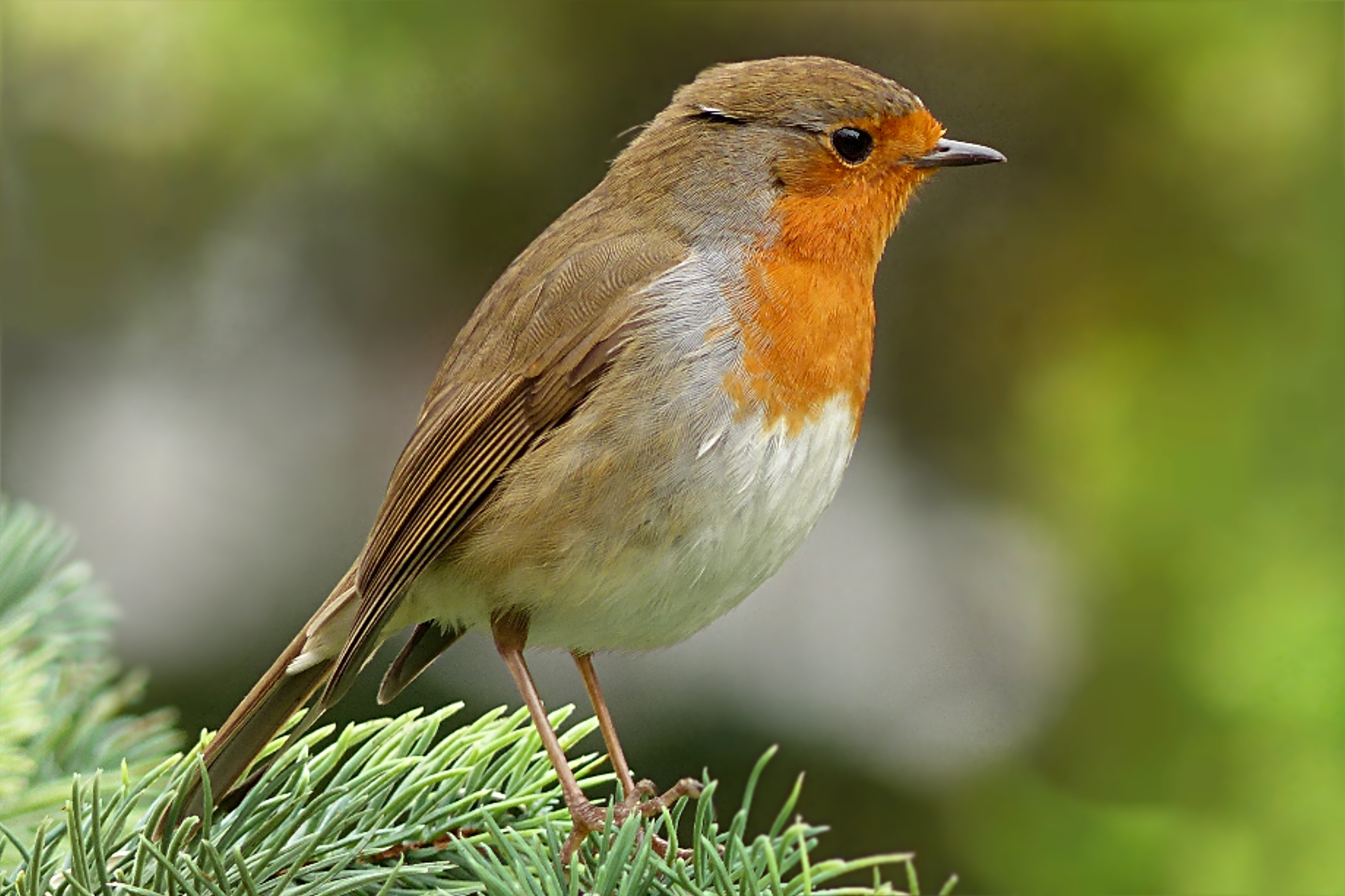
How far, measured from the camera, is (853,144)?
7.47 feet

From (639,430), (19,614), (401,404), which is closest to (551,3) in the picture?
(401,404)

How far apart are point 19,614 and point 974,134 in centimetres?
201

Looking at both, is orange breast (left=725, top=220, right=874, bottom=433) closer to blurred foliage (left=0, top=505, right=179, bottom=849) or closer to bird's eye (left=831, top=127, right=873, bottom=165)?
bird's eye (left=831, top=127, right=873, bottom=165)

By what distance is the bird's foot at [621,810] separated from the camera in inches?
66.7

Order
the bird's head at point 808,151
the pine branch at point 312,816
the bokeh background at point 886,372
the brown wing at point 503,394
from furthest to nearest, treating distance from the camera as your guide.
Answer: the bokeh background at point 886,372 < the bird's head at point 808,151 < the brown wing at point 503,394 < the pine branch at point 312,816

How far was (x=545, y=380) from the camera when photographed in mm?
2137

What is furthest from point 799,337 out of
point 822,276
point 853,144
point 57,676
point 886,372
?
point 886,372

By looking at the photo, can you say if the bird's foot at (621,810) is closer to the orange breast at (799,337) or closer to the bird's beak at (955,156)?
the orange breast at (799,337)

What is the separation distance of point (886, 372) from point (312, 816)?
1953 millimetres

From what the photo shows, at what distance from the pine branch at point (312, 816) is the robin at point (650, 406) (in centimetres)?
10

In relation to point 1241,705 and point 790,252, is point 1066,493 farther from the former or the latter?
point 790,252

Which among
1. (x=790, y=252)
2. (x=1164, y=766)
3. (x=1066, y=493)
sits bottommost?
(x=1164, y=766)

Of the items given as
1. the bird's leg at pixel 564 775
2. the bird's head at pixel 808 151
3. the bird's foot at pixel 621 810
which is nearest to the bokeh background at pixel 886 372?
the bird's leg at pixel 564 775

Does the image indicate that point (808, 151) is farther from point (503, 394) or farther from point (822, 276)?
point (503, 394)
